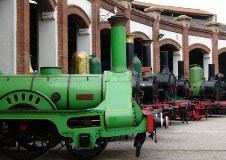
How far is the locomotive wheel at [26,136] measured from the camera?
6863mm

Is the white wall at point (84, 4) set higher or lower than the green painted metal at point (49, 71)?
higher

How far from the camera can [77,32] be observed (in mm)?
16812

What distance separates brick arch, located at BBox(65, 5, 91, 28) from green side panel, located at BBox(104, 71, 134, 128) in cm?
850

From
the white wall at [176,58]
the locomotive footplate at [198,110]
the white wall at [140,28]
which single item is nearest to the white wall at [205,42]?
the white wall at [176,58]

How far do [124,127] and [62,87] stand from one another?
4.54 ft

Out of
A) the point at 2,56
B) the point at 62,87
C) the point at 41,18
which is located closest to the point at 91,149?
the point at 62,87

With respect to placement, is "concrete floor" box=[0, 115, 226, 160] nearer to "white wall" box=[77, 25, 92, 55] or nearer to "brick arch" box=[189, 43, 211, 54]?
"white wall" box=[77, 25, 92, 55]

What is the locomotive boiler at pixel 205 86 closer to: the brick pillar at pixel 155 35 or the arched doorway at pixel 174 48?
the brick pillar at pixel 155 35

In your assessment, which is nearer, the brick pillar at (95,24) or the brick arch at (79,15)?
the brick arch at (79,15)

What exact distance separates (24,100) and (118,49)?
186cm

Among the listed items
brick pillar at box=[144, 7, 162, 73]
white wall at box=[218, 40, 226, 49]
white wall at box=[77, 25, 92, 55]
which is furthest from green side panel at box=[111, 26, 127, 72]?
white wall at box=[218, 40, 226, 49]

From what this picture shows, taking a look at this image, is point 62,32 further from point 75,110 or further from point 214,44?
point 214,44

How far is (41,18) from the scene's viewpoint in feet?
45.5

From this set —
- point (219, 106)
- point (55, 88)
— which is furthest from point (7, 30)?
point (219, 106)
